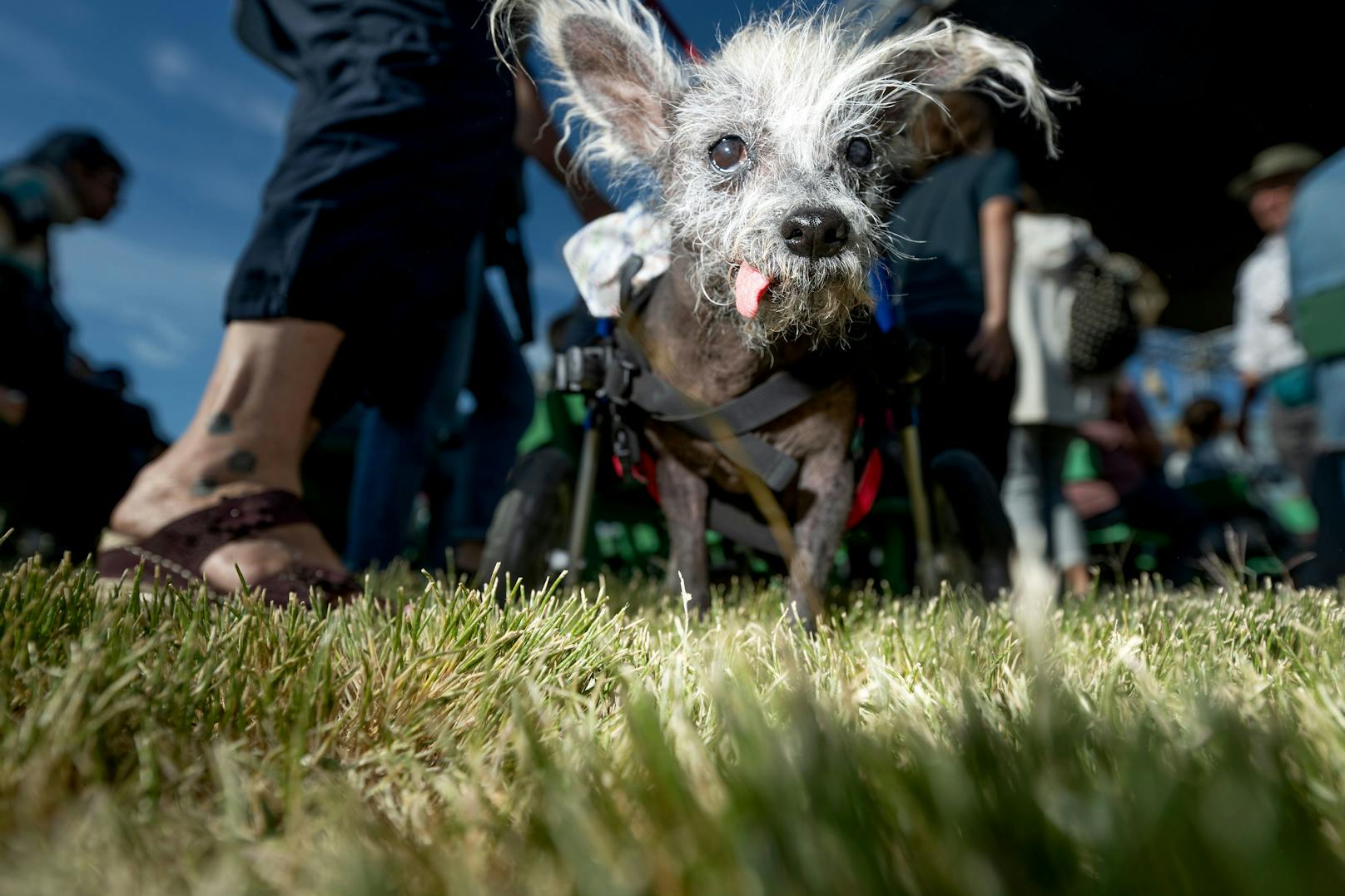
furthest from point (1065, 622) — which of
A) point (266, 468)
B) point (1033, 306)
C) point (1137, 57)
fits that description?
point (1137, 57)

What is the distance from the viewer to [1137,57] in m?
3.34

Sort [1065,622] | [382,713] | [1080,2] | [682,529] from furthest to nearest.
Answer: [1080,2] → [682,529] → [1065,622] → [382,713]

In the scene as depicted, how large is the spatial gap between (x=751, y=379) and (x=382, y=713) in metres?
1.10

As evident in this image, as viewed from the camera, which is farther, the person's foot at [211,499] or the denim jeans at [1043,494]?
the denim jeans at [1043,494]

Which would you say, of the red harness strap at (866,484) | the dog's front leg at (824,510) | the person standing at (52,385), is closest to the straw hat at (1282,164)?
the red harness strap at (866,484)

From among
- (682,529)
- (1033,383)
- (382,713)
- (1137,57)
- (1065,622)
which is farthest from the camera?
(1033,383)

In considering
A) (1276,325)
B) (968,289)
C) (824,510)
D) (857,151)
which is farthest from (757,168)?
(1276,325)

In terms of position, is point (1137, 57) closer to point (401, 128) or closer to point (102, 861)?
point (401, 128)

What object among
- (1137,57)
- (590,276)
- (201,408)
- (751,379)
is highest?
(1137,57)

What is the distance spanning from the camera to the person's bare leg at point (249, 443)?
1778 millimetres

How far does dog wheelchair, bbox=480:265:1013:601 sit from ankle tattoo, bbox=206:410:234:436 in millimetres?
648

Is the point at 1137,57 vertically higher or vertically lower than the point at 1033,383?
higher

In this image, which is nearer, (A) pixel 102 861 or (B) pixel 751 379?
(A) pixel 102 861

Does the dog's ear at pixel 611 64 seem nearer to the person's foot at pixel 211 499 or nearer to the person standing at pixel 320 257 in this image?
the person standing at pixel 320 257
